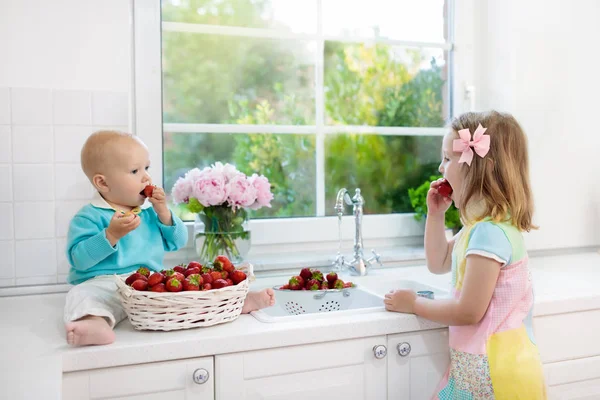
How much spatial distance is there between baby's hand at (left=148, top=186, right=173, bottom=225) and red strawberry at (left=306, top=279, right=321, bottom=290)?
0.42m

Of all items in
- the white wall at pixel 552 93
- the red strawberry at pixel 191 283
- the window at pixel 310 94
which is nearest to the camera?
the red strawberry at pixel 191 283

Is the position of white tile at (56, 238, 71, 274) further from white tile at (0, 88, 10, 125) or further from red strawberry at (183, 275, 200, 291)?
red strawberry at (183, 275, 200, 291)

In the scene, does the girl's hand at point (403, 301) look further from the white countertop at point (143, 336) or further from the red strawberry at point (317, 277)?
the red strawberry at point (317, 277)

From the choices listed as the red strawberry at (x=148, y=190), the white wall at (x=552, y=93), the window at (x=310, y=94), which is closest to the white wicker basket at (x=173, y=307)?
the red strawberry at (x=148, y=190)

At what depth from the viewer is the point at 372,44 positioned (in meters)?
2.42

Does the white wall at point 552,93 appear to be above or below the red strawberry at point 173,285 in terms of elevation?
above

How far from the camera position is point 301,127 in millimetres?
2295

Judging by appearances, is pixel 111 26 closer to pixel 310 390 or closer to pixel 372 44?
pixel 372 44

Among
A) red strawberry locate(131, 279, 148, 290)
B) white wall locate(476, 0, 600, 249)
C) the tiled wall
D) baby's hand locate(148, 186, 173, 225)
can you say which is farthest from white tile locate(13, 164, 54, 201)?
white wall locate(476, 0, 600, 249)

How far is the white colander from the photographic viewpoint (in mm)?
1767

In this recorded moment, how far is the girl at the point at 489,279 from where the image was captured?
1.42 meters

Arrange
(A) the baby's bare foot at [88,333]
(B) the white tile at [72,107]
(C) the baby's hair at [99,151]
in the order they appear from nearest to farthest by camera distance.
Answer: (A) the baby's bare foot at [88,333]
(C) the baby's hair at [99,151]
(B) the white tile at [72,107]

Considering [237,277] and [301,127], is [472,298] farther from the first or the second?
[301,127]

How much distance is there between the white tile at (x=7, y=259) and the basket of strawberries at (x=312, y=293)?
0.74m
